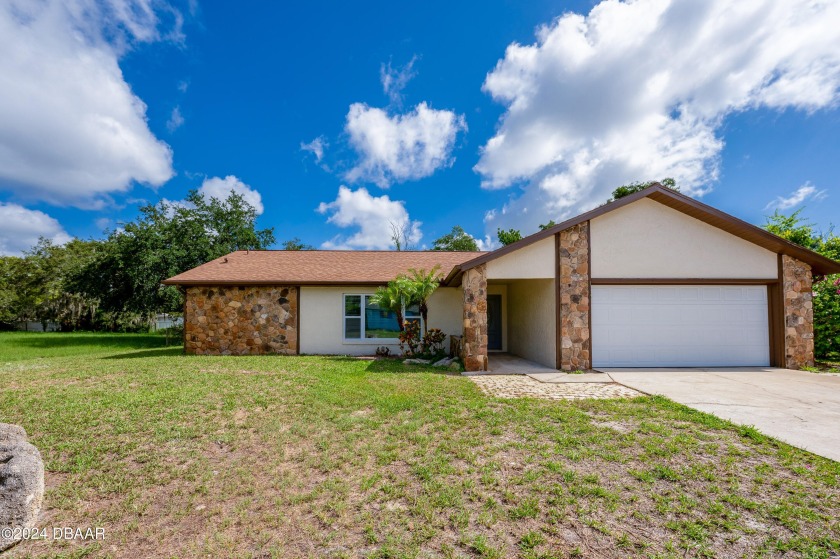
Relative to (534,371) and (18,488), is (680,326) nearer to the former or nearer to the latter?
(534,371)

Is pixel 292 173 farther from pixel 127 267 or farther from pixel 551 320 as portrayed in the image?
pixel 551 320

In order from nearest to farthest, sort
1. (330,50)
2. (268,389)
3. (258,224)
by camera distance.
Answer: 1. (268,389)
2. (330,50)
3. (258,224)

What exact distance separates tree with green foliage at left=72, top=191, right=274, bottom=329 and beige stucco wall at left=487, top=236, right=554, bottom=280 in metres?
17.8

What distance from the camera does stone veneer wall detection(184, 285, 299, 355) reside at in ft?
38.9

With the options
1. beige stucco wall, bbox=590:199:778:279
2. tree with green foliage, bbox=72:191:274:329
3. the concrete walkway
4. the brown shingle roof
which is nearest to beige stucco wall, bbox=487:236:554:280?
beige stucco wall, bbox=590:199:778:279

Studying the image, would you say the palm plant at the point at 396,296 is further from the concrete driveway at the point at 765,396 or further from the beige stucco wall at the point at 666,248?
the concrete driveway at the point at 765,396

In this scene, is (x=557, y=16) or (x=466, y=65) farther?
(x=466, y=65)

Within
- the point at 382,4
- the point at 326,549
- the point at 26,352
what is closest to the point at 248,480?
the point at 326,549

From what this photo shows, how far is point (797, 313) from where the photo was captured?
30.7 ft

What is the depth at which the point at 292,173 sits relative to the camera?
19.6 metres

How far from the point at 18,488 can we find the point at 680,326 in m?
12.2

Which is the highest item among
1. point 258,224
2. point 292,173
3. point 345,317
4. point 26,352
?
point 292,173

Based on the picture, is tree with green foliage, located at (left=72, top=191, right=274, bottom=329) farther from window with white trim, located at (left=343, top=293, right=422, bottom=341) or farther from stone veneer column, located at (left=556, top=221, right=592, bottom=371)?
stone veneer column, located at (left=556, top=221, right=592, bottom=371)

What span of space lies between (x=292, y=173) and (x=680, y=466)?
66.2 feet
